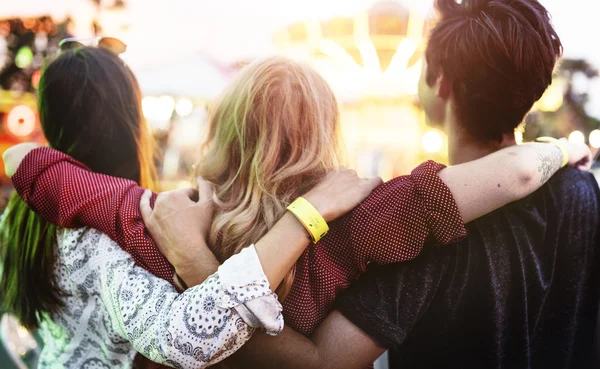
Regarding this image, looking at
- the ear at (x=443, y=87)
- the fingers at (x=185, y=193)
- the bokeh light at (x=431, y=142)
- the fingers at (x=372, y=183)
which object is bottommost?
the bokeh light at (x=431, y=142)

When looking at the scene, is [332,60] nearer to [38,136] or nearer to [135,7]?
[135,7]

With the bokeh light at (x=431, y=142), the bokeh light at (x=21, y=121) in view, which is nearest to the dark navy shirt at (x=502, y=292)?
the bokeh light at (x=431, y=142)

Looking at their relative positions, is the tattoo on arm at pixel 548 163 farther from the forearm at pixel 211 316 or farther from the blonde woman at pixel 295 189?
the forearm at pixel 211 316

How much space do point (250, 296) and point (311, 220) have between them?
0.28 metres

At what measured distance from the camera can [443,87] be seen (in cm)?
178

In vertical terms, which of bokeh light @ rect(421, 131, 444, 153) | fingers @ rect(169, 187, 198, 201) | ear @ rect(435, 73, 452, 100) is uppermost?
ear @ rect(435, 73, 452, 100)

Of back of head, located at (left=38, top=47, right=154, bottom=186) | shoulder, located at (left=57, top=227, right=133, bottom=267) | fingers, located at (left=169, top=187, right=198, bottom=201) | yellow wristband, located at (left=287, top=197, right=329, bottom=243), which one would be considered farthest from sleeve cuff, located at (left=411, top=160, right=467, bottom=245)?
back of head, located at (left=38, top=47, right=154, bottom=186)

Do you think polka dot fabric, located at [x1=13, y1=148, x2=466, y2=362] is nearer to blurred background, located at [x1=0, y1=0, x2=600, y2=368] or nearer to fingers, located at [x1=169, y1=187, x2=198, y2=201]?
fingers, located at [x1=169, y1=187, x2=198, y2=201]

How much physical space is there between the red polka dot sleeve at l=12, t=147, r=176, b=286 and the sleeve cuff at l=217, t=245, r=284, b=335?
305 mm

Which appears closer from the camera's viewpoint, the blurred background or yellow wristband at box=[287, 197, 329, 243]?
yellow wristband at box=[287, 197, 329, 243]

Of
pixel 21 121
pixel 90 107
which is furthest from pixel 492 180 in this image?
pixel 21 121

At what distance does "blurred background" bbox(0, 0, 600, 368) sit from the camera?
6.96 m

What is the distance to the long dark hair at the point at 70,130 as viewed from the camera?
175cm

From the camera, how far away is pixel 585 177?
1790 mm
